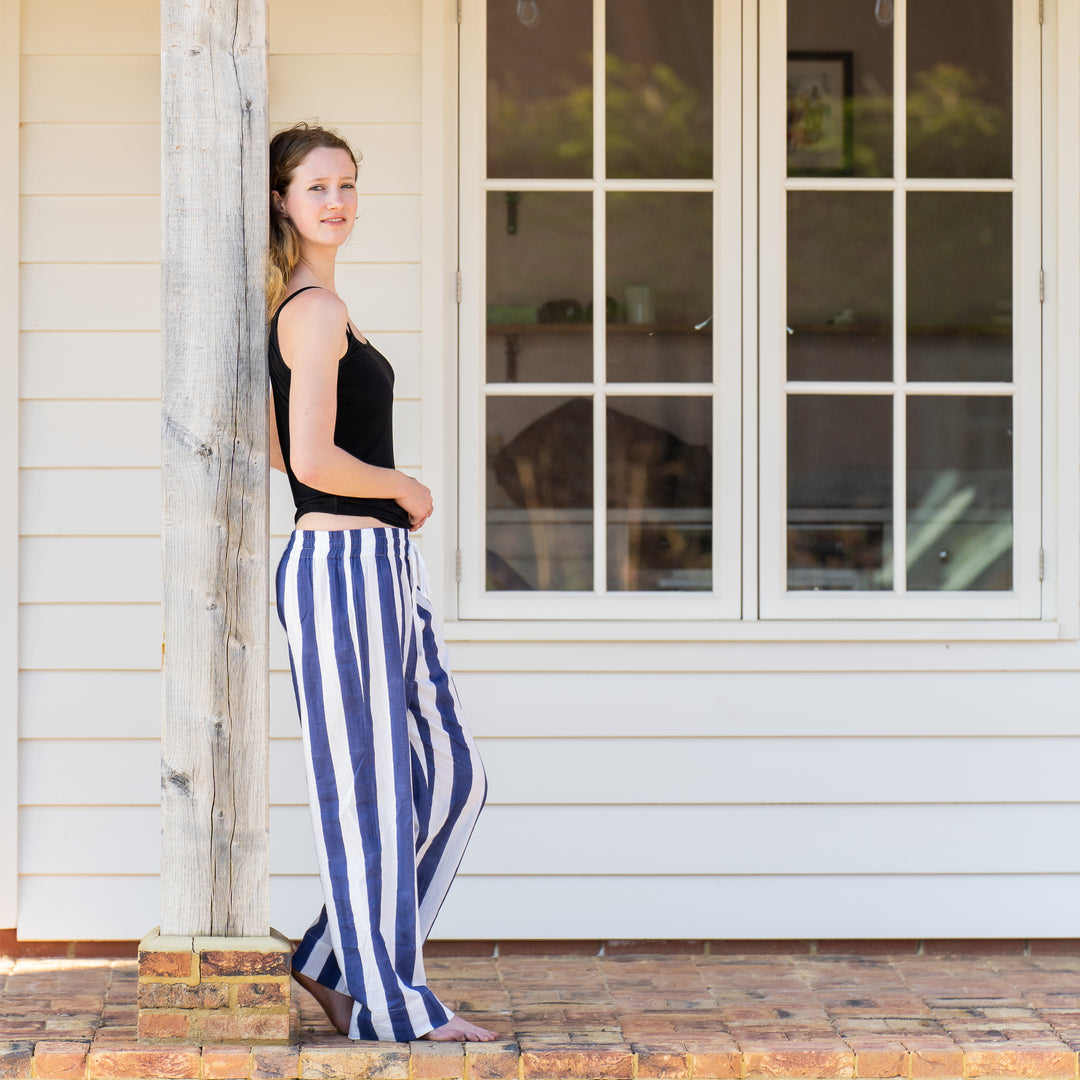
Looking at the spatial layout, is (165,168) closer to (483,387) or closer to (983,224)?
(483,387)

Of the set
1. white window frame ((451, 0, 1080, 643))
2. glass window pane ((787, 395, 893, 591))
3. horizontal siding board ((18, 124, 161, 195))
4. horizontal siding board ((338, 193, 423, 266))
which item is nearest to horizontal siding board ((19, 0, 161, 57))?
horizontal siding board ((18, 124, 161, 195))

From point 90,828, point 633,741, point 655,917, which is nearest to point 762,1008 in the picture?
point 655,917

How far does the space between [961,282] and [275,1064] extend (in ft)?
8.30

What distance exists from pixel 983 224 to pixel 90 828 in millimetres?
2812

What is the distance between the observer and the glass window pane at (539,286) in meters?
3.36

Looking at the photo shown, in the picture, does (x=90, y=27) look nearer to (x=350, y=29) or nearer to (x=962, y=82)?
(x=350, y=29)

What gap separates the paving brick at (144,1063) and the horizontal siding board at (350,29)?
2.36m

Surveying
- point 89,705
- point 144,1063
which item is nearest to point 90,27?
point 89,705

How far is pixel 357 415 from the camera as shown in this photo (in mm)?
2332

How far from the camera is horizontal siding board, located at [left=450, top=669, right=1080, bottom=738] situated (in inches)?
129

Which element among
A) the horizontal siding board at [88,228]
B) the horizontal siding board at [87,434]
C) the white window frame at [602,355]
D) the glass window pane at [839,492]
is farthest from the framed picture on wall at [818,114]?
the horizontal siding board at [87,434]

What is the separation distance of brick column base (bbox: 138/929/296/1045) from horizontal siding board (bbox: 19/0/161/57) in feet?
7.22

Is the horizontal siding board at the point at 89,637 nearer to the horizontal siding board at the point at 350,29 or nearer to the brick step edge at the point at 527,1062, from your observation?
the brick step edge at the point at 527,1062

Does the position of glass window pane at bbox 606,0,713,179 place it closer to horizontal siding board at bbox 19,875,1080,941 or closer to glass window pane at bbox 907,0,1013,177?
glass window pane at bbox 907,0,1013,177
